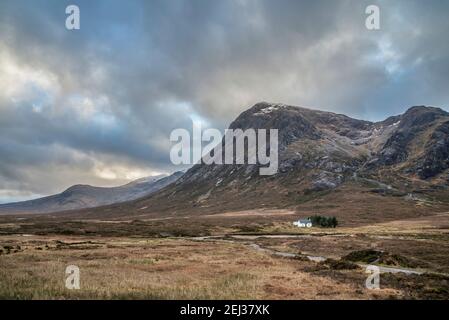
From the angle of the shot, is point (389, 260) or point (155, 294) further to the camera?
point (389, 260)

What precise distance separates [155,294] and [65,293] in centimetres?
580

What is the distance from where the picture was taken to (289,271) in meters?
42.7

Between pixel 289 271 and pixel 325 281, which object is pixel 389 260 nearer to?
pixel 289 271

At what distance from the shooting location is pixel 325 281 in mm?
35656

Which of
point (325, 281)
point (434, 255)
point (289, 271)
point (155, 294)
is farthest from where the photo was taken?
point (434, 255)
